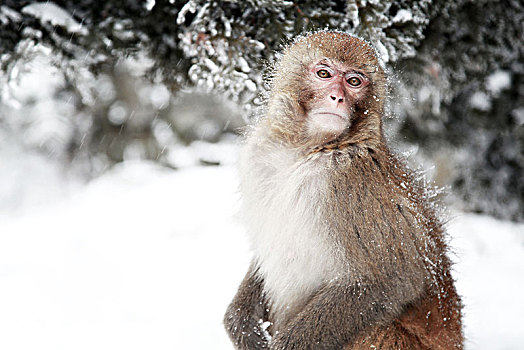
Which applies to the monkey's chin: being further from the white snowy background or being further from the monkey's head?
the white snowy background

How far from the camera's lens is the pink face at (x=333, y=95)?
104 inches

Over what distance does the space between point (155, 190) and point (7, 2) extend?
14.4 ft

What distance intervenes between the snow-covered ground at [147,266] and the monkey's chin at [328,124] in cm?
81

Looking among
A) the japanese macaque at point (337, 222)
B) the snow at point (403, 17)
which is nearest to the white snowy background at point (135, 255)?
the japanese macaque at point (337, 222)

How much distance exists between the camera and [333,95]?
2652 mm

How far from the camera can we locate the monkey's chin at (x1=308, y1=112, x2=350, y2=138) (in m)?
2.65

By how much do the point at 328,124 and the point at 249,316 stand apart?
122 cm

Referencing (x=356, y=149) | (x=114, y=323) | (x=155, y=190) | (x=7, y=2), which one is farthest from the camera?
(x=155, y=190)

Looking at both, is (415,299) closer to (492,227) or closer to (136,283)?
(136,283)

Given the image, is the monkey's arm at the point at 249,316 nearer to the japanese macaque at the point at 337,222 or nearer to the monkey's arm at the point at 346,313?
the japanese macaque at the point at 337,222

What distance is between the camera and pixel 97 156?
275 inches

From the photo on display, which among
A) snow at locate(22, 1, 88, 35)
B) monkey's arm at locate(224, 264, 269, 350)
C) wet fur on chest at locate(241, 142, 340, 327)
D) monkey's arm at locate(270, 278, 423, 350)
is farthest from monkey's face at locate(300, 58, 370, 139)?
snow at locate(22, 1, 88, 35)

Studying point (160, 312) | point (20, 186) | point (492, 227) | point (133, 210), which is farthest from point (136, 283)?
point (492, 227)

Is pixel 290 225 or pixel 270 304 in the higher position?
pixel 290 225
